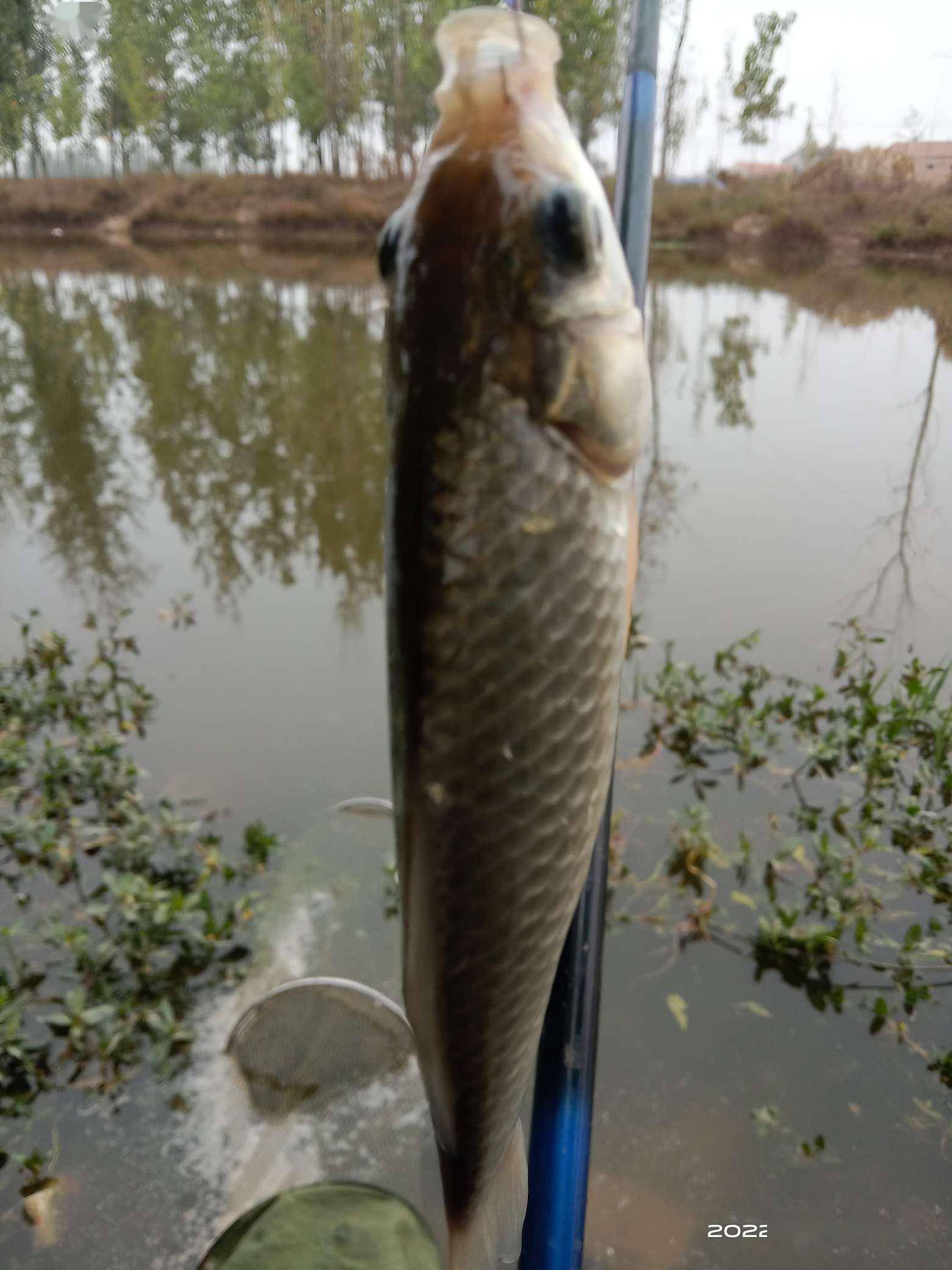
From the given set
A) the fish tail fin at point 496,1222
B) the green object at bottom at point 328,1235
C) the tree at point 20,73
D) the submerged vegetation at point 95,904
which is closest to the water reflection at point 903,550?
the submerged vegetation at point 95,904

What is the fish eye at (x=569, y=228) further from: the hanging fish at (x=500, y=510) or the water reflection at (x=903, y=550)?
the water reflection at (x=903, y=550)

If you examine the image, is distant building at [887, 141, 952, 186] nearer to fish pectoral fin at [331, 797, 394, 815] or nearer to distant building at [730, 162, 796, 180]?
distant building at [730, 162, 796, 180]

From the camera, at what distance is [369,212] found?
2514 cm

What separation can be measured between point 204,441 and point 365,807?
5.00 m

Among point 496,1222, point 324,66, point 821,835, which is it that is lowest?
point 821,835

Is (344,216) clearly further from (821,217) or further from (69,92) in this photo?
(69,92)

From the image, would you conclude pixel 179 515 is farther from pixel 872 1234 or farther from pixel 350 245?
pixel 350 245

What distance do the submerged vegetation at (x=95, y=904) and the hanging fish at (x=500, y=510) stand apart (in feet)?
5.94

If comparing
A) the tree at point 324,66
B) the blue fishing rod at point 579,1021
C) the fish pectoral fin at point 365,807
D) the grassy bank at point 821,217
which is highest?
the tree at point 324,66

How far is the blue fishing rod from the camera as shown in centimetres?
96

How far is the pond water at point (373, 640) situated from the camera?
1893mm

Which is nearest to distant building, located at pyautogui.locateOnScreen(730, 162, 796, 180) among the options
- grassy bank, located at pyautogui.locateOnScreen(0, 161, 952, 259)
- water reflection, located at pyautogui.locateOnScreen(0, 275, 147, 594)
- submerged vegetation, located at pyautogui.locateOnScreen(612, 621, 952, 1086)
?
grassy bank, located at pyautogui.locateOnScreen(0, 161, 952, 259)

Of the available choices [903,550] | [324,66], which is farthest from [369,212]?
[903,550]

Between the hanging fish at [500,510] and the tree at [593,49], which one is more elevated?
the tree at [593,49]
